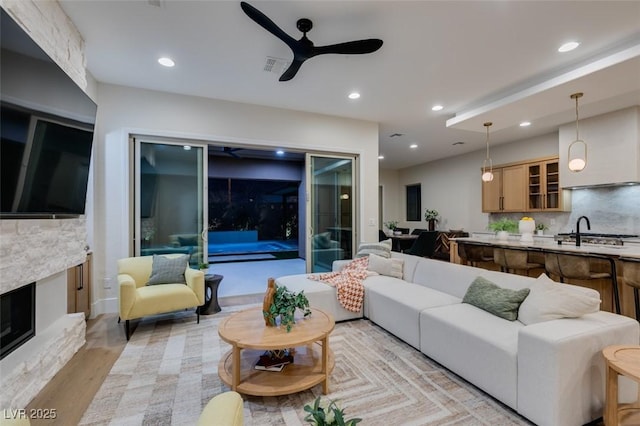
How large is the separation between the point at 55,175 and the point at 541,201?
7.32 m

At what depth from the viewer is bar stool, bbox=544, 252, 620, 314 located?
296 centimetres

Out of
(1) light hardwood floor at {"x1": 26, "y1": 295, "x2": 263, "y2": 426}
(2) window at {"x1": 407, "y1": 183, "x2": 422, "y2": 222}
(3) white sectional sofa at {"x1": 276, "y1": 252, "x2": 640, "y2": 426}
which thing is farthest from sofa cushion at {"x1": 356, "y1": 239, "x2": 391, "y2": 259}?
(2) window at {"x1": 407, "y1": 183, "x2": 422, "y2": 222}

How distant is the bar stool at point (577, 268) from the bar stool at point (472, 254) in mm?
1011

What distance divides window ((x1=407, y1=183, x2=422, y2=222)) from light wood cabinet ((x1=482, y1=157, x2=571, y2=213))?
2467 millimetres

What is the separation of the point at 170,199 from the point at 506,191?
22.0 ft

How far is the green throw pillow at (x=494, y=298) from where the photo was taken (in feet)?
7.72

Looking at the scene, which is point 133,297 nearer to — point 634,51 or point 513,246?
point 513,246

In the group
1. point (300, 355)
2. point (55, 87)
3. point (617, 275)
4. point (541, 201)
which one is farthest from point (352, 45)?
point (541, 201)

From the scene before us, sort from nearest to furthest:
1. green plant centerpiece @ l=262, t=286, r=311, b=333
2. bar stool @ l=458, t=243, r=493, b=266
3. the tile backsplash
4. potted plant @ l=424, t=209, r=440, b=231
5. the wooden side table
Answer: the wooden side table
green plant centerpiece @ l=262, t=286, r=311, b=333
bar stool @ l=458, t=243, r=493, b=266
the tile backsplash
potted plant @ l=424, t=209, r=440, b=231

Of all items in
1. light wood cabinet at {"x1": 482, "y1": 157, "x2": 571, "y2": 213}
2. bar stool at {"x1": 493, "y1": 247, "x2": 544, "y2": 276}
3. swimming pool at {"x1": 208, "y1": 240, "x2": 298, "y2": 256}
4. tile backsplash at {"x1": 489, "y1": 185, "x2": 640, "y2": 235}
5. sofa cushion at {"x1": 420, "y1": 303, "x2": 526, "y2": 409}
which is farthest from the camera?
swimming pool at {"x1": 208, "y1": 240, "x2": 298, "y2": 256}

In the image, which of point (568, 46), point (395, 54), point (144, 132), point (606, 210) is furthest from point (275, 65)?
point (606, 210)

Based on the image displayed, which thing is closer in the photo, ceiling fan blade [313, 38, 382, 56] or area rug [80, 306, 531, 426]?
area rug [80, 306, 531, 426]

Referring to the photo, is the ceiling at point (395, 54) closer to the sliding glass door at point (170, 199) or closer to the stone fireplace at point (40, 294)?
the sliding glass door at point (170, 199)

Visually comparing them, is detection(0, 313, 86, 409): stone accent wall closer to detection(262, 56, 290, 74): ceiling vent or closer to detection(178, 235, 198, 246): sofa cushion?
detection(178, 235, 198, 246): sofa cushion
